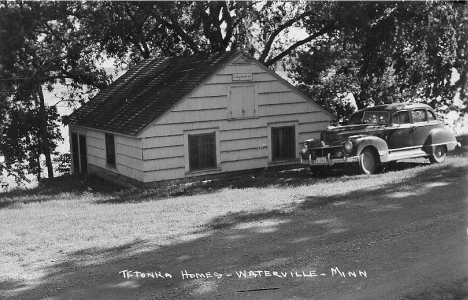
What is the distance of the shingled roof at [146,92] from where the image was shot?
19547 mm

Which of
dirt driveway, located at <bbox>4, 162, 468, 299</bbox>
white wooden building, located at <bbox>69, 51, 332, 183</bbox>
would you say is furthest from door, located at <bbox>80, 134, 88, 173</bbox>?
dirt driveway, located at <bbox>4, 162, 468, 299</bbox>

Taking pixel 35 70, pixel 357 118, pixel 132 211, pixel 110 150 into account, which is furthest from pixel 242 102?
pixel 35 70

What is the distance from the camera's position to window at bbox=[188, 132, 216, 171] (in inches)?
770

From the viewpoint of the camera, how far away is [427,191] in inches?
534

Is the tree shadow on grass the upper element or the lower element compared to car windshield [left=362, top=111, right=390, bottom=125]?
lower

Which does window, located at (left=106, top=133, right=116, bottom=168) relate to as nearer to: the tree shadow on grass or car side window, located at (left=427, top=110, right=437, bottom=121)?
the tree shadow on grass

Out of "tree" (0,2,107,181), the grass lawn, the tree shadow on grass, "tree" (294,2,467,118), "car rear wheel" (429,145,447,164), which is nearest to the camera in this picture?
the grass lawn

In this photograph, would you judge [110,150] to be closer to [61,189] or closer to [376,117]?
[61,189]

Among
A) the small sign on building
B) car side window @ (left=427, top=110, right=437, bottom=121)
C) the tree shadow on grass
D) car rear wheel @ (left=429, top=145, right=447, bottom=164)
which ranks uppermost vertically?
the small sign on building

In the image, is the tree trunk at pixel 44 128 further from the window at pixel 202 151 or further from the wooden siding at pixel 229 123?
the window at pixel 202 151

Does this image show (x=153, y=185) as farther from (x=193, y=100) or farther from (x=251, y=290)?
(x=251, y=290)

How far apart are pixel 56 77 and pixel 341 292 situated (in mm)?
21459

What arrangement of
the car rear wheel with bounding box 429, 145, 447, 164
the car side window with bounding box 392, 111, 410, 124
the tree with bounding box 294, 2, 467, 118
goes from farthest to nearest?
the tree with bounding box 294, 2, 467, 118
the car rear wheel with bounding box 429, 145, 447, 164
the car side window with bounding box 392, 111, 410, 124

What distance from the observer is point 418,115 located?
19125 mm
